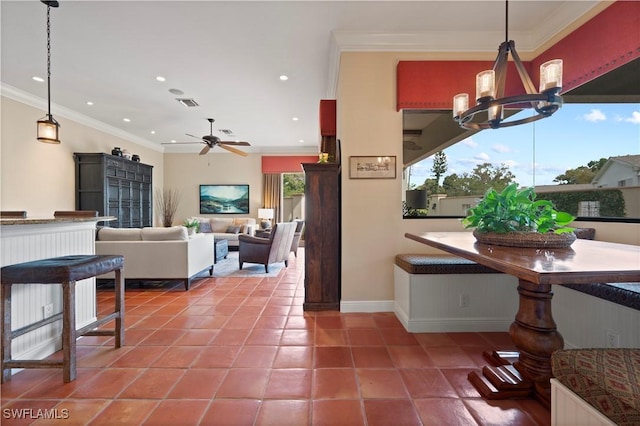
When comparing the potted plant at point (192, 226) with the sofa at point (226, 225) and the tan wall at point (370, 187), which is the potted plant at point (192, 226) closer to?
the sofa at point (226, 225)

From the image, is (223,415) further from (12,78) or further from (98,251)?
(12,78)

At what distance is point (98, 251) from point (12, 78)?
2843 millimetres

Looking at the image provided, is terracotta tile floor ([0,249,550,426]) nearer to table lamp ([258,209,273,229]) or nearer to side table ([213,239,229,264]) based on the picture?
side table ([213,239,229,264])

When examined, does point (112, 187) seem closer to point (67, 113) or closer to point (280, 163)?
point (67, 113)

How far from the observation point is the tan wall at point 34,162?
4.40 metres

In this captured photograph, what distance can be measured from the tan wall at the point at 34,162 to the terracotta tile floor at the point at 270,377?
3588mm

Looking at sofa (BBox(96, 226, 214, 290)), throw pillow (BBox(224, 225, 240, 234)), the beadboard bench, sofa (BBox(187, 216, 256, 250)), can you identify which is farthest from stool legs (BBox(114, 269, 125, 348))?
throw pillow (BBox(224, 225, 240, 234))

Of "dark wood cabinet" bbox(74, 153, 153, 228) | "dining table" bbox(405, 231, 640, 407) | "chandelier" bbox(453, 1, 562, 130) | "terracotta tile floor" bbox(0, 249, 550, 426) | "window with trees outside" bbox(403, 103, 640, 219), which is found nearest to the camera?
"dining table" bbox(405, 231, 640, 407)

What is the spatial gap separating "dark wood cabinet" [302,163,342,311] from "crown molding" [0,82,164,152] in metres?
4.98

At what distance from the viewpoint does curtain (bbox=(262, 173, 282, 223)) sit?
28.2 feet

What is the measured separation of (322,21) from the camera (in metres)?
2.86

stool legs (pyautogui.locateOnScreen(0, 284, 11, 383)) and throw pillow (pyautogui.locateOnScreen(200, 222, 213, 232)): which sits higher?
throw pillow (pyautogui.locateOnScreen(200, 222, 213, 232))

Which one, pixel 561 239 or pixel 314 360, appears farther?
pixel 314 360

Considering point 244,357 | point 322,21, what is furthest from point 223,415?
point 322,21
